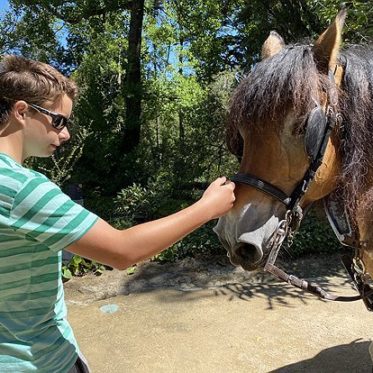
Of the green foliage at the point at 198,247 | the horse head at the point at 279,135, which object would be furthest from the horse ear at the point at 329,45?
the green foliage at the point at 198,247

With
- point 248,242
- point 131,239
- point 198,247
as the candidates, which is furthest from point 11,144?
point 198,247

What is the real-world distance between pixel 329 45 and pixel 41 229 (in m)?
1.20

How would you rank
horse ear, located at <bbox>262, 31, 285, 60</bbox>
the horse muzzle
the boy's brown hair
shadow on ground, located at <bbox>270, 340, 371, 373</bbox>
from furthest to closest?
shadow on ground, located at <bbox>270, 340, 371, 373</bbox> < horse ear, located at <bbox>262, 31, 285, 60</bbox> < the horse muzzle < the boy's brown hair

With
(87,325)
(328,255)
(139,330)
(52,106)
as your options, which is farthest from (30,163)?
(52,106)

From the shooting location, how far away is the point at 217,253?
20.5 ft

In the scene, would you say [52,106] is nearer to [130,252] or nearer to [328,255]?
[130,252]

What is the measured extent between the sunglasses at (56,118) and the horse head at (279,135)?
66cm

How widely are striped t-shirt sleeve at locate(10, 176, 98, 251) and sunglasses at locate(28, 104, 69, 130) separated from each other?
0.22 metres

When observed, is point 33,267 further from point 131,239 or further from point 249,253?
point 249,253

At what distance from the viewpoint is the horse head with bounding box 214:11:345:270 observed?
151 cm

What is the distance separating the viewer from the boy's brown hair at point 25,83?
116 cm

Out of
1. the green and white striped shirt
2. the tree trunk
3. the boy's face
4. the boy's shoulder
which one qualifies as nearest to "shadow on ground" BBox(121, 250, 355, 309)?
the green and white striped shirt

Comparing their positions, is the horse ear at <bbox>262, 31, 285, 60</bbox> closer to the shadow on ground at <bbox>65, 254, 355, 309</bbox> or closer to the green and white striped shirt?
the green and white striped shirt

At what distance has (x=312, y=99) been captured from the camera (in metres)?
1.51
